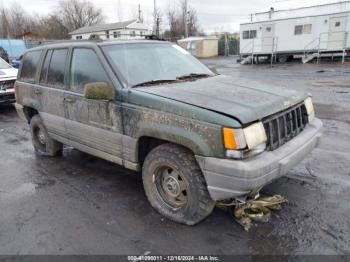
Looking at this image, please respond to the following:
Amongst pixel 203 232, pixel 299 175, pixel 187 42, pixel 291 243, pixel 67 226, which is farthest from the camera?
pixel 187 42

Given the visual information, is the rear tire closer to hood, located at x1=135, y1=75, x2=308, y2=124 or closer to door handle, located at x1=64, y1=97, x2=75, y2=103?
door handle, located at x1=64, y1=97, x2=75, y2=103

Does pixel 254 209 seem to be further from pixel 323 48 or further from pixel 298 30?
pixel 298 30

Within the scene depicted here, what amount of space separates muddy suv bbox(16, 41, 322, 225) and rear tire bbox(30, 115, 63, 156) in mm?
571

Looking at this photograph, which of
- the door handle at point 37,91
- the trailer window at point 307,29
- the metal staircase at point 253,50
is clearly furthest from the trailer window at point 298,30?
the door handle at point 37,91

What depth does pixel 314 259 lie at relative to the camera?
2.77m

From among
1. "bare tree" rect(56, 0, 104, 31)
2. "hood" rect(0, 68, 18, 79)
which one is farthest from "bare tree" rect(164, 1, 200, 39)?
"hood" rect(0, 68, 18, 79)

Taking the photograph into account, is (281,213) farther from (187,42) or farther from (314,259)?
(187,42)

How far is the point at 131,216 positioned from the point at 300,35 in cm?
2505

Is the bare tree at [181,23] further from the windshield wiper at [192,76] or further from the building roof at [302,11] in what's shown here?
the windshield wiper at [192,76]

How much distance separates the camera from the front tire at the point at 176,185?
3.11 m

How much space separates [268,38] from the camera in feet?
86.6

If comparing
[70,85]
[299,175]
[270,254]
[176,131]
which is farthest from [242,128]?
[70,85]

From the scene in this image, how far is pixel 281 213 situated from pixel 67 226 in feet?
7.67

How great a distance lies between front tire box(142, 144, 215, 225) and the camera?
3.11 m
